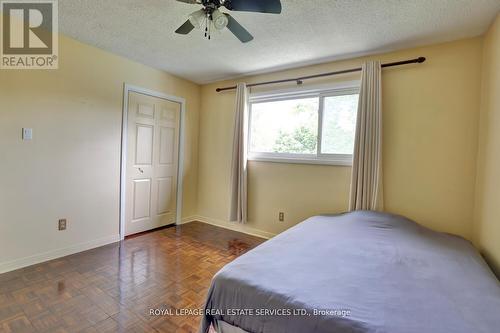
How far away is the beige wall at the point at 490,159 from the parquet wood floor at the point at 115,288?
7.26ft

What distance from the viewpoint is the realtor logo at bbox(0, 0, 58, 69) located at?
211 centimetres

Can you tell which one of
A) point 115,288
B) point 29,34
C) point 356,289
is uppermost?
point 29,34

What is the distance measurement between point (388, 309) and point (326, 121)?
2316 mm

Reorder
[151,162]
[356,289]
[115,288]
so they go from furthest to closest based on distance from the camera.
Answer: [151,162] → [115,288] → [356,289]

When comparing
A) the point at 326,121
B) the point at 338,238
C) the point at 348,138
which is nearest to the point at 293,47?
the point at 326,121

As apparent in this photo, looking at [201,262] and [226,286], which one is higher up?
[226,286]

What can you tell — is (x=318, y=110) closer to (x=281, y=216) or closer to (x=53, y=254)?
(x=281, y=216)

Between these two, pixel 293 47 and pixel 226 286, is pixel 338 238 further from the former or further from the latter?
pixel 293 47

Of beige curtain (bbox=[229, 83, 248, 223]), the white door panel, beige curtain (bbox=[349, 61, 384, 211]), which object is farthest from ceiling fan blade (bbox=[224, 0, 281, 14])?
the white door panel

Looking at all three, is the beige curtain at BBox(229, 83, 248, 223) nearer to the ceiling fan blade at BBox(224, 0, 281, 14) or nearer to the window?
the window

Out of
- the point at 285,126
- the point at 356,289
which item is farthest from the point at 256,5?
the point at 285,126

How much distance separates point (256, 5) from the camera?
4.99ft

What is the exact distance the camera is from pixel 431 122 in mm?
2373

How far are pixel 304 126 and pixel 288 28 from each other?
1.27 metres
